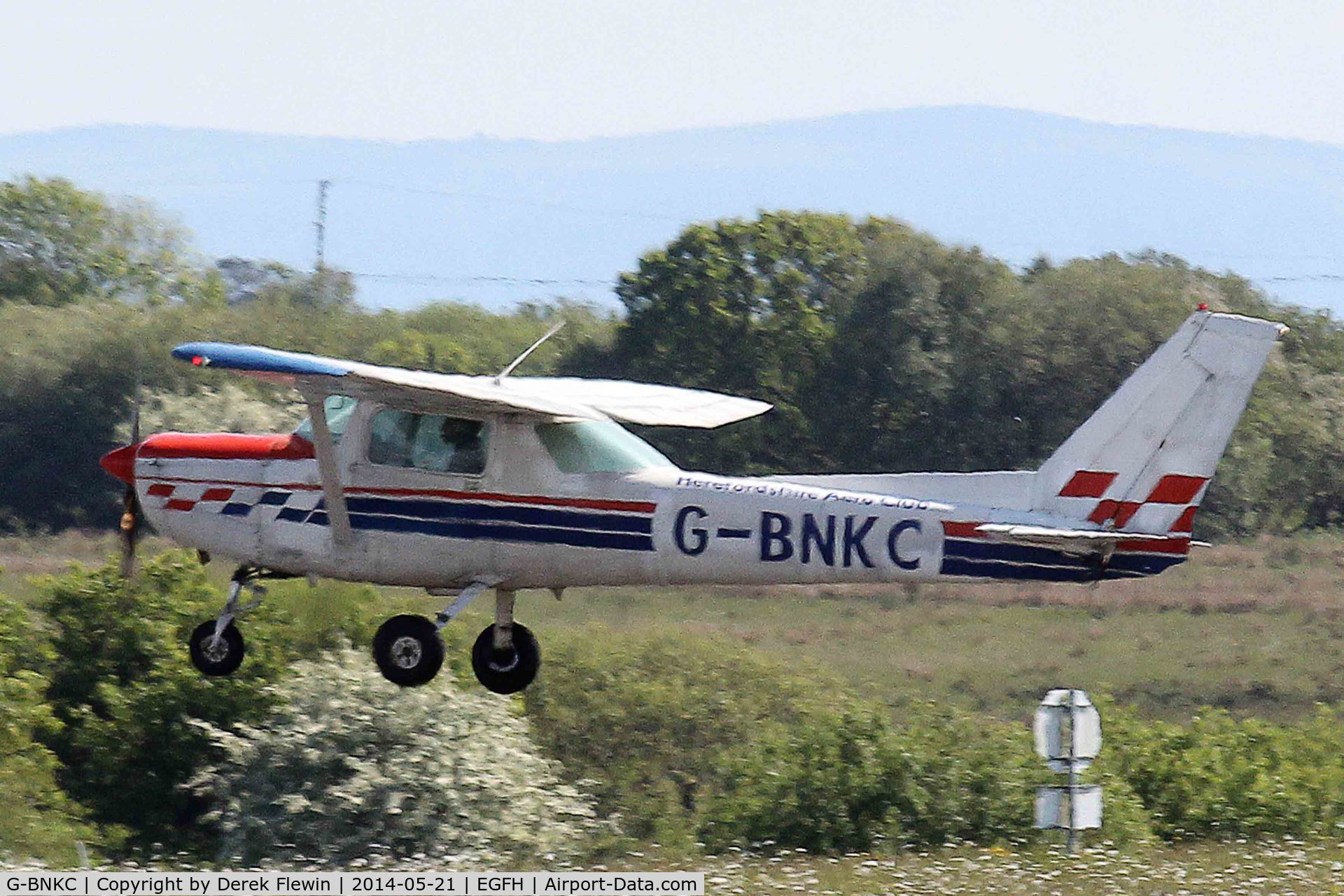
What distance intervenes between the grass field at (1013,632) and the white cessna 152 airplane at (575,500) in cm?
1751

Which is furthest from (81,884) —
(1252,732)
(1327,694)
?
(1327,694)

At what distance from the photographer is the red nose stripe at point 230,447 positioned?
16766 mm

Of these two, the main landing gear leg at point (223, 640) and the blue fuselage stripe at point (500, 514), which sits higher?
the blue fuselage stripe at point (500, 514)

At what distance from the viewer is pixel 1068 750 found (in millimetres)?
22438

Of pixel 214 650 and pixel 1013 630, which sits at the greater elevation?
pixel 214 650

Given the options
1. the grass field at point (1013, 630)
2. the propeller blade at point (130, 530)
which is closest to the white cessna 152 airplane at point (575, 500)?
the propeller blade at point (130, 530)

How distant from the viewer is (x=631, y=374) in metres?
57.8

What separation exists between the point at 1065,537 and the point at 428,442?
15.6ft

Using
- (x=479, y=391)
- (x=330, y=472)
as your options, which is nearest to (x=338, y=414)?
(x=330, y=472)

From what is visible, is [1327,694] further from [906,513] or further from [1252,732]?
[906,513]

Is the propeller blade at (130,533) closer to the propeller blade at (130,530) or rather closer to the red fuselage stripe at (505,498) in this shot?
the propeller blade at (130,530)

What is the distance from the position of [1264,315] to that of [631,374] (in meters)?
17.2

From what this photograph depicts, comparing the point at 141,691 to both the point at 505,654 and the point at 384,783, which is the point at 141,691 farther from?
the point at 505,654

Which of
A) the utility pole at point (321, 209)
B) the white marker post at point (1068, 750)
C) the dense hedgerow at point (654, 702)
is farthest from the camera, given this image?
the utility pole at point (321, 209)
